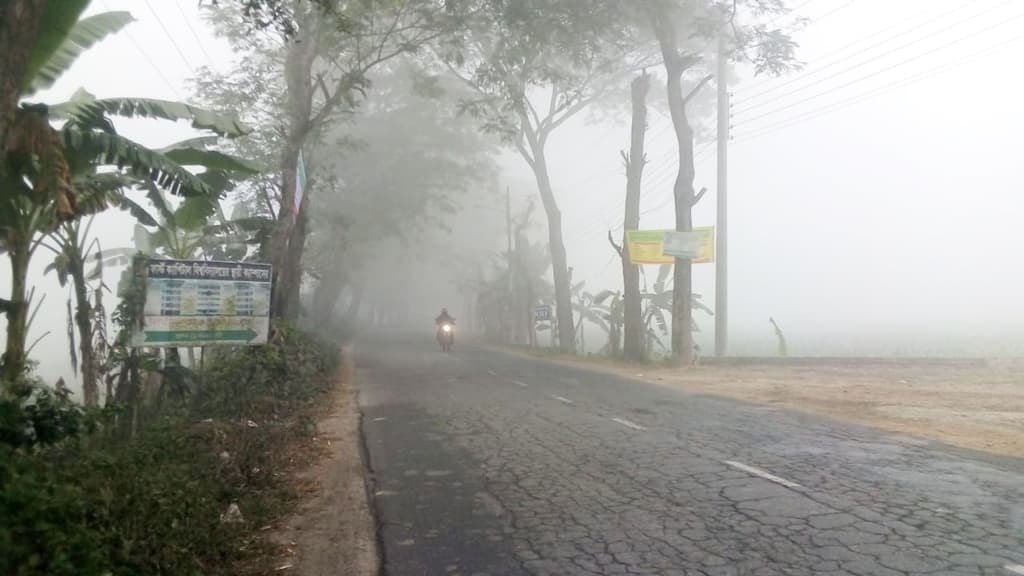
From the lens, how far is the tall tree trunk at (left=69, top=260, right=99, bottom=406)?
34.1ft

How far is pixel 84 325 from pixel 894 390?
1421 cm

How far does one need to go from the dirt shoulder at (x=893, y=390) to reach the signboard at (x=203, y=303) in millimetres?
8423

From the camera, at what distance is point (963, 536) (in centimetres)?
519

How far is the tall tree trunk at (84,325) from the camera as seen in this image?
10406 mm

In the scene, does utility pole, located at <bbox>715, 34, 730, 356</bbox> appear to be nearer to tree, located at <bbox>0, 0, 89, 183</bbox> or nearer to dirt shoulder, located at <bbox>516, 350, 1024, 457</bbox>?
dirt shoulder, located at <bbox>516, 350, 1024, 457</bbox>

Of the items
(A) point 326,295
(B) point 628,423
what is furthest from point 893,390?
(A) point 326,295

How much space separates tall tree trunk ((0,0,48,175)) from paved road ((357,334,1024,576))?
4099 millimetres

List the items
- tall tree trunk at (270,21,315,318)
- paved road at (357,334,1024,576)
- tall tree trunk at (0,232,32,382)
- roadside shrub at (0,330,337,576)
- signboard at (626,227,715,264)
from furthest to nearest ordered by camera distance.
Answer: signboard at (626,227,715,264) < tall tree trunk at (270,21,315,318) < tall tree trunk at (0,232,32,382) < paved road at (357,334,1024,576) < roadside shrub at (0,330,337,576)

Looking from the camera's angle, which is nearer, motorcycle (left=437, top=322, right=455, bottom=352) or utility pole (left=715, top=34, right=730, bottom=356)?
utility pole (left=715, top=34, right=730, bottom=356)

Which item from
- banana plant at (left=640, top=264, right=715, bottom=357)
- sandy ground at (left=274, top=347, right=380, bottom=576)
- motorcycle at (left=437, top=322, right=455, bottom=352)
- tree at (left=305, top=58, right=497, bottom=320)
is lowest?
sandy ground at (left=274, top=347, right=380, bottom=576)

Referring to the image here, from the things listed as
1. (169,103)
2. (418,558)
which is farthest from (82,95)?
(418,558)

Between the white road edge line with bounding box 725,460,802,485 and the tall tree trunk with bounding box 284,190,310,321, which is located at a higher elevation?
the tall tree trunk with bounding box 284,190,310,321

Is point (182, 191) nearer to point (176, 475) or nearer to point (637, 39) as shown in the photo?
point (176, 475)

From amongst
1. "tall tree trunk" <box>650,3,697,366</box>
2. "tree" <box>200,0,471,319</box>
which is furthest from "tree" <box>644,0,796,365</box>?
"tree" <box>200,0,471,319</box>
